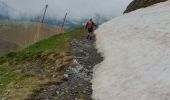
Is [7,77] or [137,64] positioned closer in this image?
[137,64]

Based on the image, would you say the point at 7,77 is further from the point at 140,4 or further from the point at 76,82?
the point at 140,4

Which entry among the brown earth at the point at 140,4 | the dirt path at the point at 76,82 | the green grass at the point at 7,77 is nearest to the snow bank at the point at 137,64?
the dirt path at the point at 76,82

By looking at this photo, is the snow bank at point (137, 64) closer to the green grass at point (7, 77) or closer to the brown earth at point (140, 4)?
the green grass at point (7, 77)

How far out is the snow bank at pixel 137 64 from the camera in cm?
3117

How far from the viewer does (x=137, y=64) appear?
36.9 m

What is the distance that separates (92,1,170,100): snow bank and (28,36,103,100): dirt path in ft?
2.53

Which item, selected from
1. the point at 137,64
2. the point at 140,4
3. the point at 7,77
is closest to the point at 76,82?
the point at 137,64

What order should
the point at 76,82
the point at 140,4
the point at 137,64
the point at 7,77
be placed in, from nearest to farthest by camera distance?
the point at 137,64, the point at 76,82, the point at 7,77, the point at 140,4

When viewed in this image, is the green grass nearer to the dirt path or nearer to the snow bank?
the dirt path

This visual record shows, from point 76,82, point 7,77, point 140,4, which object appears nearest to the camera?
point 76,82

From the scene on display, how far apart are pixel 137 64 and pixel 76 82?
17.3 ft

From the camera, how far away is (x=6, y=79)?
41812mm

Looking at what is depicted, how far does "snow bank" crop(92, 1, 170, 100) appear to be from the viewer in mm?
31172

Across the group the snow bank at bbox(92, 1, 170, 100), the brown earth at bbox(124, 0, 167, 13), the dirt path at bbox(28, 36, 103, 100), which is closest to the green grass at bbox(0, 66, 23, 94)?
the dirt path at bbox(28, 36, 103, 100)
